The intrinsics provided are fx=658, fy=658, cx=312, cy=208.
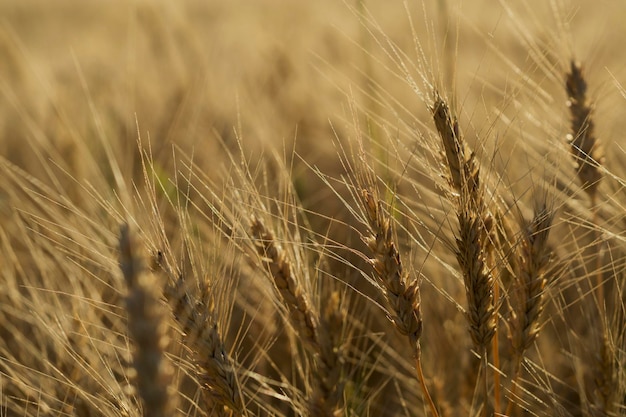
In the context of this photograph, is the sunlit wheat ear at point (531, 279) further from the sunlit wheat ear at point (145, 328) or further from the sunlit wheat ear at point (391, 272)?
the sunlit wheat ear at point (145, 328)

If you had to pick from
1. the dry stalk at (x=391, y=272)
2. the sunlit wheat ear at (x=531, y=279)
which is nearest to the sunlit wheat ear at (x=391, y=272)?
the dry stalk at (x=391, y=272)

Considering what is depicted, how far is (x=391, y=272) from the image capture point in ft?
2.89

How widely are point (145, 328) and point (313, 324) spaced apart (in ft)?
1.49

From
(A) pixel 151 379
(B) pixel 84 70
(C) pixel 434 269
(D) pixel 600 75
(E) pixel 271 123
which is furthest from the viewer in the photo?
(B) pixel 84 70

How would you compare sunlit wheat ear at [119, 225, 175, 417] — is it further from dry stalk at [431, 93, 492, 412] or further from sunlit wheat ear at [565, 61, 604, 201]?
sunlit wheat ear at [565, 61, 604, 201]

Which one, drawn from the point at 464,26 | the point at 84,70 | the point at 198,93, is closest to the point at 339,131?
the point at 198,93

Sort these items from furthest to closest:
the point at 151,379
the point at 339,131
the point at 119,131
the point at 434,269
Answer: the point at 119,131 → the point at 339,131 → the point at 434,269 → the point at 151,379

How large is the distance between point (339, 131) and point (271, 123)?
0.95 ft

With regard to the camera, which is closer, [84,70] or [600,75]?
[600,75]

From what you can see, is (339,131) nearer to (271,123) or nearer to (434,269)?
(271,123)

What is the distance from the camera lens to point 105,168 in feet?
7.25

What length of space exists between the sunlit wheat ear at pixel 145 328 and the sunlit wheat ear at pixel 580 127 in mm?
773

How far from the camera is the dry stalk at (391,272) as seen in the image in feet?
2.89

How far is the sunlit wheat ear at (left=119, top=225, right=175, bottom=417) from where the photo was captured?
1.93 feet
